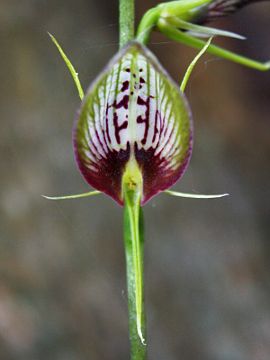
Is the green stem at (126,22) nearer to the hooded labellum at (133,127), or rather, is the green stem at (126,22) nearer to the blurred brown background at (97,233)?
the hooded labellum at (133,127)

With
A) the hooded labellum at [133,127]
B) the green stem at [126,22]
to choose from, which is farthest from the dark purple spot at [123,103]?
the green stem at [126,22]

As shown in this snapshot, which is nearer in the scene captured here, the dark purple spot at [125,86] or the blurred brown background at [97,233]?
the dark purple spot at [125,86]

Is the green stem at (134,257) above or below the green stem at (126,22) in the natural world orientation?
below

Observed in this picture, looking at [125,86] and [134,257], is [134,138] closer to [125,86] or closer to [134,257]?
[125,86]

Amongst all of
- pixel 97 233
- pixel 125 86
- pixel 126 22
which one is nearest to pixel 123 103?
pixel 125 86

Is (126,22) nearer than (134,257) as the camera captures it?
No

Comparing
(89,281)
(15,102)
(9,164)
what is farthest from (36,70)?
(89,281)


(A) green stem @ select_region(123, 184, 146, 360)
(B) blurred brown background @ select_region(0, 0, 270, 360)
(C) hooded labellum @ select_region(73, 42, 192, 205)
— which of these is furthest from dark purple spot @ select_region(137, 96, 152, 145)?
(B) blurred brown background @ select_region(0, 0, 270, 360)
